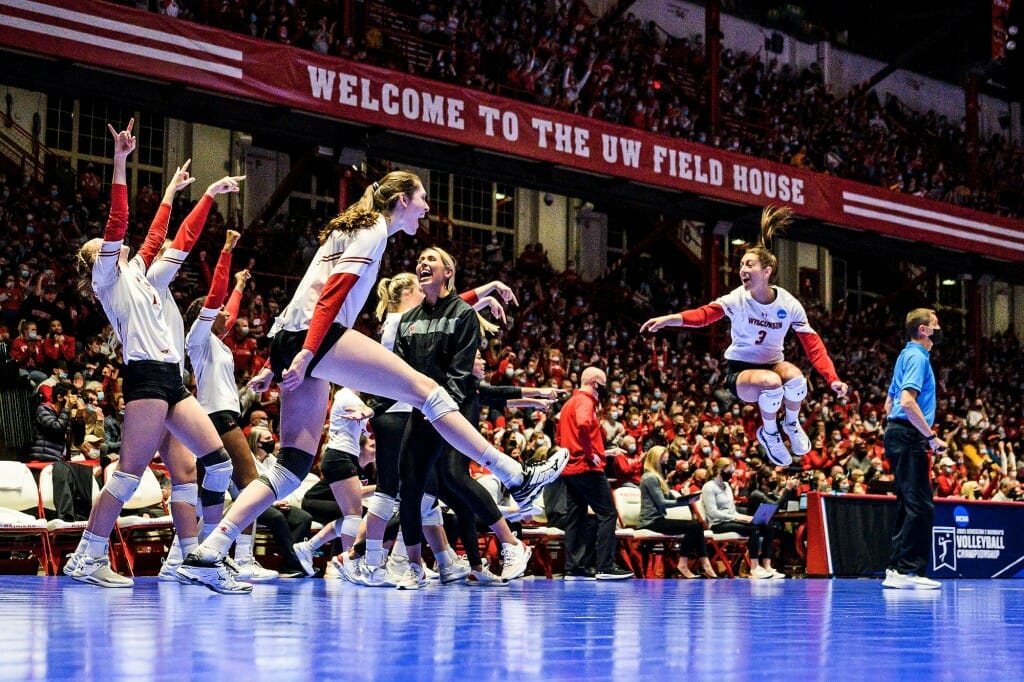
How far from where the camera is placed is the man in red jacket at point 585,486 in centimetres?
1077

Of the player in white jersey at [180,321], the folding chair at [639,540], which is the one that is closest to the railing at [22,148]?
the folding chair at [639,540]

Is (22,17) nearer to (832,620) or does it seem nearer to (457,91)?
(457,91)

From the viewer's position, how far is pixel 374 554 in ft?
24.2

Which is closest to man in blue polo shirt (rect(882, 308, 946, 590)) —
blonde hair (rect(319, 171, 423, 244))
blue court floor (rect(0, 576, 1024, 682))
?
blue court floor (rect(0, 576, 1024, 682))

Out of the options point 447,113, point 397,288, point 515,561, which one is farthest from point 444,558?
point 447,113

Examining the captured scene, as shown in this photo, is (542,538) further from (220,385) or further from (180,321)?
(180,321)

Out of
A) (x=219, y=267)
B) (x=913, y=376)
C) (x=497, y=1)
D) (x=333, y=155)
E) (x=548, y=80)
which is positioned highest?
(x=497, y=1)

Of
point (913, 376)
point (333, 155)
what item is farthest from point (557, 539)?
point (333, 155)

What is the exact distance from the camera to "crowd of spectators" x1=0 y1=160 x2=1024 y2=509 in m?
14.5

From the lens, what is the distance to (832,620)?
205 inches

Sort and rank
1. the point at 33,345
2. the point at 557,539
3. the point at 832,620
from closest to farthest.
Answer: the point at 832,620, the point at 557,539, the point at 33,345

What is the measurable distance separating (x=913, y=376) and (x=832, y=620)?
3.75m

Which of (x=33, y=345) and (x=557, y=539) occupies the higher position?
(x=33, y=345)

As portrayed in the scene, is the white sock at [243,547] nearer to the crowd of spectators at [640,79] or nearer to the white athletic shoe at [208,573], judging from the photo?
the white athletic shoe at [208,573]
